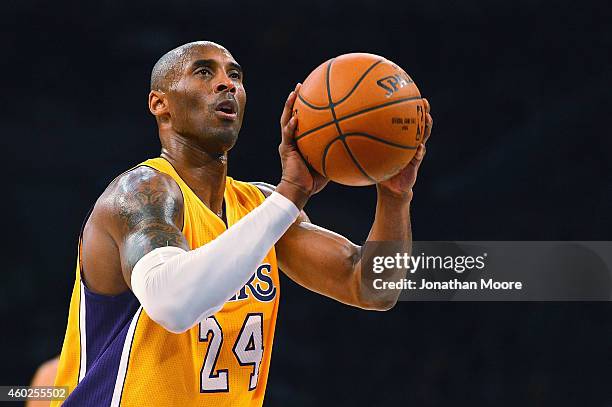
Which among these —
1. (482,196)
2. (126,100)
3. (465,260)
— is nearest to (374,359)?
(465,260)

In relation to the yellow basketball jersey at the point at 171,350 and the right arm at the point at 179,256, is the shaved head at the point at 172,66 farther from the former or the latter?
the right arm at the point at 179,256

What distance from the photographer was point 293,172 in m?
2.92

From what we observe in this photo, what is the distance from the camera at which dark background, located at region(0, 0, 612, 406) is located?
6.14m

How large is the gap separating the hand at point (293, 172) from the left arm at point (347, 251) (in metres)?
0.51

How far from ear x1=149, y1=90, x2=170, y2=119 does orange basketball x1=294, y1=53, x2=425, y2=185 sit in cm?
78

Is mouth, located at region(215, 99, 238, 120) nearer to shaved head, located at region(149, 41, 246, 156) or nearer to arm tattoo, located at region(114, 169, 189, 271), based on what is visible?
shaved head, located at region(149, 41, 246, 156)

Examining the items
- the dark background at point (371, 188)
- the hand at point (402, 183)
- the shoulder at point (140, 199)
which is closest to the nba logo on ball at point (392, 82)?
the hand at point (402, 183)

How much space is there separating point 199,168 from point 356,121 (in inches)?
33.1

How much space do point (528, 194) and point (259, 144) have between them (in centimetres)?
Result: 211

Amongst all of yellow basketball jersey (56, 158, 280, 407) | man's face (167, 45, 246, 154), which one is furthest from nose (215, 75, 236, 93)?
yellow basketball jersey (56, 158, 280, 407)

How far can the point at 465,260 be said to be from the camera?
5930mm

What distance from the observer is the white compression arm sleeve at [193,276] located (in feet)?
8.39

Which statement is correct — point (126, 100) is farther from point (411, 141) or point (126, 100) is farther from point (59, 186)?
point (411, 141)

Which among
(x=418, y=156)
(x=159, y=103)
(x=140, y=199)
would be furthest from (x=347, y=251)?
(x=140, y=199)
